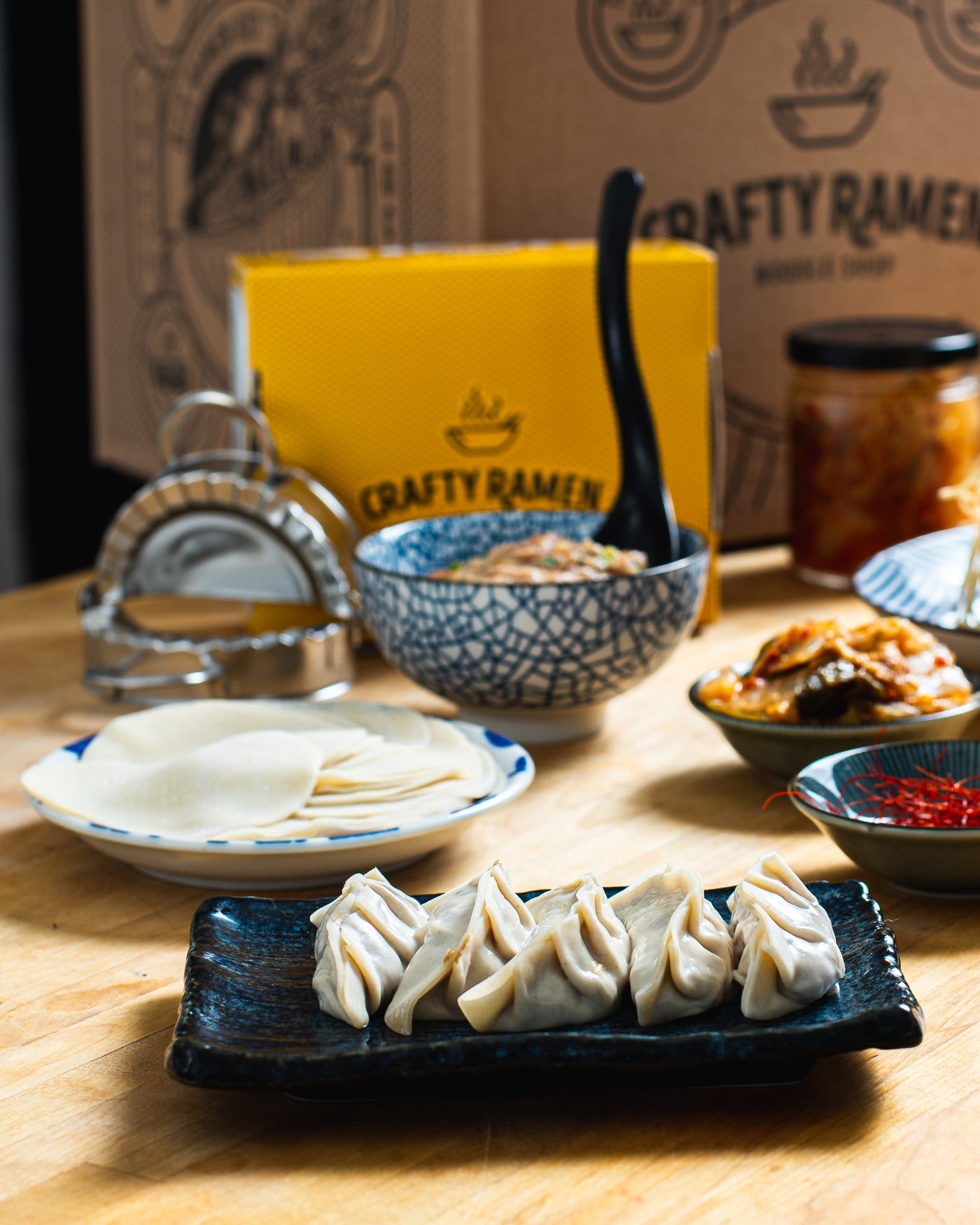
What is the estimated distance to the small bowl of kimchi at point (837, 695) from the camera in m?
0.98

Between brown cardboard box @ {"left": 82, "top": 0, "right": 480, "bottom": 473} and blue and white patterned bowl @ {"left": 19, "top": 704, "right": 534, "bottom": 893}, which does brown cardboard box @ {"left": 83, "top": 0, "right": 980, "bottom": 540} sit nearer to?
brown cardboard box @ {"left": 82, "top": 0, "right": 480, "bottom": 473}

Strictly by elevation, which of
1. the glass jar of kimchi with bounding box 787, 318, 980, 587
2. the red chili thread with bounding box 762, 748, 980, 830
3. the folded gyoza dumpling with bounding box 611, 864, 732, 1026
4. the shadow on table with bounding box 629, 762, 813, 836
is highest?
the glass jar of kimchi with bounding box 787, 318, 980, 587

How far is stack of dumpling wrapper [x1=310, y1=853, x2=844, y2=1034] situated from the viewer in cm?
64

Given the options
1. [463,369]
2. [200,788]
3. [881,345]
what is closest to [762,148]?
[881,345]

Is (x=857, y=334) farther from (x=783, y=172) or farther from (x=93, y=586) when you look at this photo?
(x=93, y=586)

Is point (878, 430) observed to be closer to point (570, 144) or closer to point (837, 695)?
point (570, 144)

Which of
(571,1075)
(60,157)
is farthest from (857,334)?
(60,157)

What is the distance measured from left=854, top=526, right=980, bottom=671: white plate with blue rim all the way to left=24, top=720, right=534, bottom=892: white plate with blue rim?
40 centimetres

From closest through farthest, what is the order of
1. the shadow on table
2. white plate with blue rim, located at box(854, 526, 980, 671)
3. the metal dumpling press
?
the shadow on table, white plate with blue rim, located at box(854, 526, 980, 671), the metal dumpling press

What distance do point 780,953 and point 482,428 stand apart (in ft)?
2.59

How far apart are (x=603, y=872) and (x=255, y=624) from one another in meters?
0.54

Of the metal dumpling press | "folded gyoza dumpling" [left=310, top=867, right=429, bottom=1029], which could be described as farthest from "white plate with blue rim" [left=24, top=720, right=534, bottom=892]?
the metal dumpling press

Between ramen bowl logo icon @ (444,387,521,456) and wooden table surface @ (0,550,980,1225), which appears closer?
wooden table surface @ (0,550,980,1225)

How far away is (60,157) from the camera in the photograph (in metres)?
2.15
